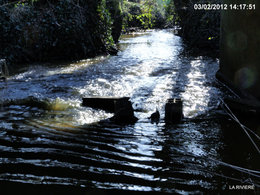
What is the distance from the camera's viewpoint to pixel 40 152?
4207mm

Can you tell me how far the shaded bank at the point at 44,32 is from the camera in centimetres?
1295

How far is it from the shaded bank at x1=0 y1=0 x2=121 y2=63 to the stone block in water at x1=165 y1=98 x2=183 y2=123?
963 centimetres

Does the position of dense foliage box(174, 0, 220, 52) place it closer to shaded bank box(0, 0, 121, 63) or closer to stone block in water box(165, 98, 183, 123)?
shaded bank box(0, 0, 121, 63)

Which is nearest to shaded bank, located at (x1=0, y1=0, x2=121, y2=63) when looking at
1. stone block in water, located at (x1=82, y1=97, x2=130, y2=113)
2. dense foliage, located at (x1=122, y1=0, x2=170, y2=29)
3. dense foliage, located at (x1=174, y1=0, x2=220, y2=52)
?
dense foliage, located at (x1=122, y1=0, x2=170, y2=29)

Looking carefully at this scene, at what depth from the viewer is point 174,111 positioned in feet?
18.0

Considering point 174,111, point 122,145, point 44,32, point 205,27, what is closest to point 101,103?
point 174,111

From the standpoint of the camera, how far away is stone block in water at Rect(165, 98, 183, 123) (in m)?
5.43

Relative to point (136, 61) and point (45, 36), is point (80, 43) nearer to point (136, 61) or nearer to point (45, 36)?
point (45, 36)

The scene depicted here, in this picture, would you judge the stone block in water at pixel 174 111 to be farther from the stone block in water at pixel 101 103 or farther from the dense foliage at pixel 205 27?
the dense foliage at pixel 205 27

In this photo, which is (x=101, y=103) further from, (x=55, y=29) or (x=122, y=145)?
(x=55, y=29)

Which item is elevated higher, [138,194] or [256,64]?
[256,64]

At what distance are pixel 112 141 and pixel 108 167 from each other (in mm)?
913

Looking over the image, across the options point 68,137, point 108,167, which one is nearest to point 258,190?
point 108,167

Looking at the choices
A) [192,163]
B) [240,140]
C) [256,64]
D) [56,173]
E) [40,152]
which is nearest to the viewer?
[56,173]
